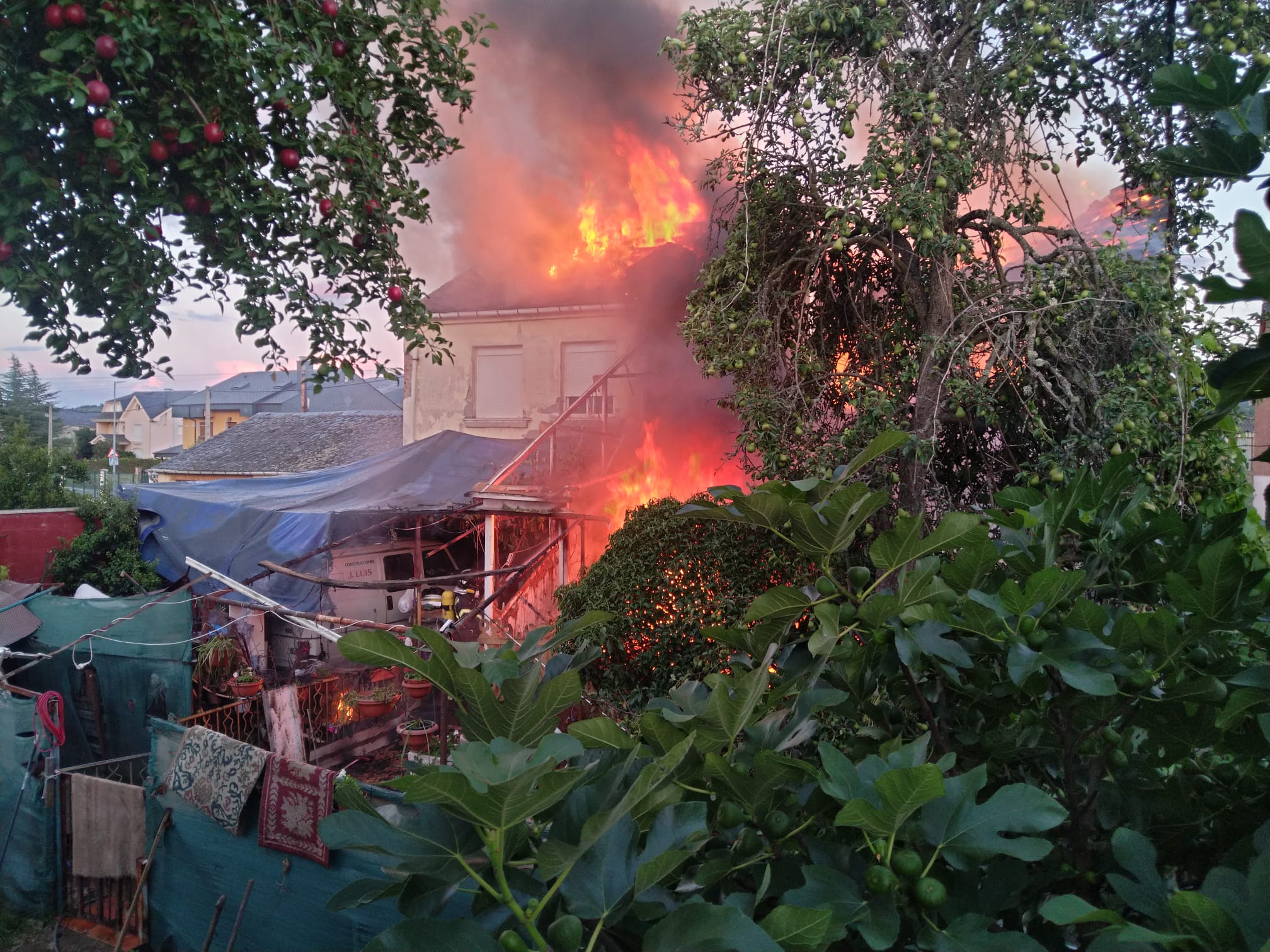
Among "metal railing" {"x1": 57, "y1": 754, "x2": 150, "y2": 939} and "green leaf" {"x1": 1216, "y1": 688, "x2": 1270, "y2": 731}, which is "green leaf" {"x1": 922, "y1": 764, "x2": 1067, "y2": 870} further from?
"metal railing" {"x1": 57, "y1": 754, "x2": 150, "y2": 939}

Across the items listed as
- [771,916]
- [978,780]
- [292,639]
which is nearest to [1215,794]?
[978,780]

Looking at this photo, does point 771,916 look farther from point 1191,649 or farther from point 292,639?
point 292,639

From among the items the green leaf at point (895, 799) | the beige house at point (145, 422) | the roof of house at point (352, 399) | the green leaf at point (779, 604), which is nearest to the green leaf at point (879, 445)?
the green leaf at point (779, 604)

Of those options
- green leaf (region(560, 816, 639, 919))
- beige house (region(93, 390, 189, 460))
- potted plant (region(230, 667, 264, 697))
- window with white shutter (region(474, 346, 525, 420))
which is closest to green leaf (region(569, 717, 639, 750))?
green leaf (region(560, 816, 639, 919))

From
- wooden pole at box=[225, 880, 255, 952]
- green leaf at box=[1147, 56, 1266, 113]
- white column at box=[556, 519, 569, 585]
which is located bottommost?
wooden pole at box=[225, 880, 255, 952]

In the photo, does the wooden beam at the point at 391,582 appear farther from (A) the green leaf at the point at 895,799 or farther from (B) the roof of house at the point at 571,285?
(A) the green leaf at the point at 895,799

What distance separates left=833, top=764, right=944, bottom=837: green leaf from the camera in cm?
93

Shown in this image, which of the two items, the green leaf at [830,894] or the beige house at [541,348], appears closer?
the green leaf at [830,894]

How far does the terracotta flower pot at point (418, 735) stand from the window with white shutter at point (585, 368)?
4854mm

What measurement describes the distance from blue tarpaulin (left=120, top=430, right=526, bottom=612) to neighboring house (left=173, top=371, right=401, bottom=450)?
15.2 meters

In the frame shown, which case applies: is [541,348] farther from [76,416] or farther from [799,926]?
[76,416]

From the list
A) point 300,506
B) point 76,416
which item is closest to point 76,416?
point 76,416

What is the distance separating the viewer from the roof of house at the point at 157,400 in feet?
154

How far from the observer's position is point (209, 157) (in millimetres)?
3586
